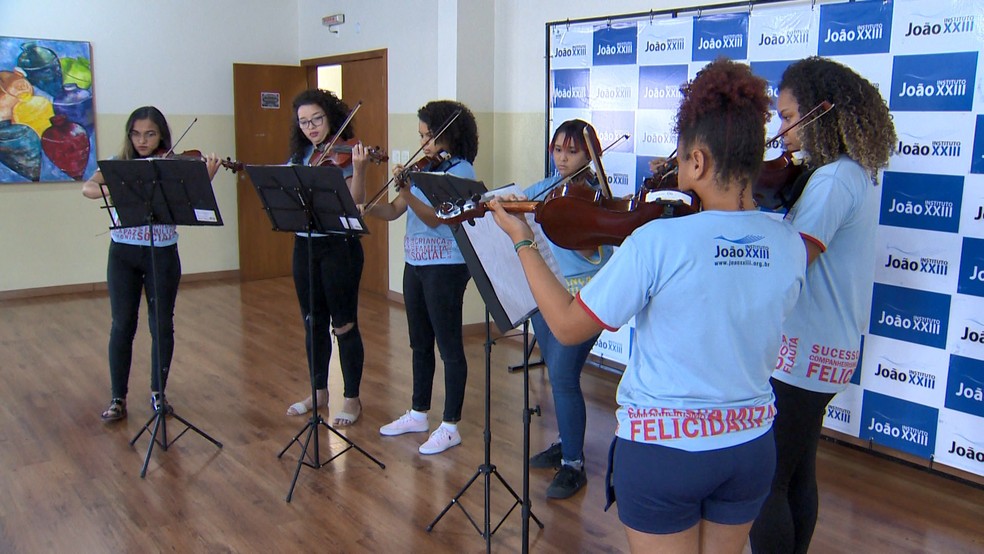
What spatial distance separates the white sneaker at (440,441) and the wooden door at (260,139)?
13.6ft

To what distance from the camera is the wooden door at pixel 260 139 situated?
7148mm

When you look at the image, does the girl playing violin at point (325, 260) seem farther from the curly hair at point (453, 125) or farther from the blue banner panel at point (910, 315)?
the blue banner panel at point (910, 315)

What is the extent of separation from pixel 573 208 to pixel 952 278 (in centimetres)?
216

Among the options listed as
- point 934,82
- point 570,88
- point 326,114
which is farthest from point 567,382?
point 570,88

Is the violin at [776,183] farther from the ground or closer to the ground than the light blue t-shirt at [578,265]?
farther from the ground

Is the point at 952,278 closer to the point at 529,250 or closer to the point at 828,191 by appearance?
the point at 828,191

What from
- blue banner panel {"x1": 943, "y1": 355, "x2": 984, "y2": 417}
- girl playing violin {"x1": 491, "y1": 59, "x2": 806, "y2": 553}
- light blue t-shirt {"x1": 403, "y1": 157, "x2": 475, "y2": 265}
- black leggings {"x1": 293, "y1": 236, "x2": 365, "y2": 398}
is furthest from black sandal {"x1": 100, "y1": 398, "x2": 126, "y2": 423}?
blue banner panel {"x1": 943, "y1": 355, "x2": 984, "y2": 417}

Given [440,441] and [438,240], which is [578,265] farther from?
[440,441]

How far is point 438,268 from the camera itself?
3295 mm

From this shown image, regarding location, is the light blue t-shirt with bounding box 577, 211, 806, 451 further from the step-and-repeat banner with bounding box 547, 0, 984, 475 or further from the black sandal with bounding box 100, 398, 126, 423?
the black sandal with bounding box 100, 398, 126, 423

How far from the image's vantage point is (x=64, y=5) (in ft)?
20.7

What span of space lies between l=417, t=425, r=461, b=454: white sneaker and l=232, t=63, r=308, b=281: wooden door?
414 centimetres

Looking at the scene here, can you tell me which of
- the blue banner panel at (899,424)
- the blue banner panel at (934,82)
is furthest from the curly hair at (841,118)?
the blue banner panel at (899,424)

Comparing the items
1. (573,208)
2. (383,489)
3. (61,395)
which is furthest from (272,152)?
(573,208)
